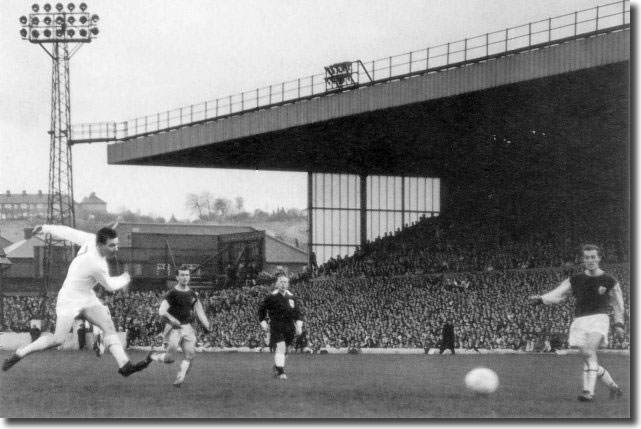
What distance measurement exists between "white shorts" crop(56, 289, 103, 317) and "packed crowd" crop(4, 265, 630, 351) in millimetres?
18788

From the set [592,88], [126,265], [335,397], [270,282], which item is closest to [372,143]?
[270,282]

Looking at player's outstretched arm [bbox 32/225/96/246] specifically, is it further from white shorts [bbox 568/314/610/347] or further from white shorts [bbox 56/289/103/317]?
white shorts [bbox 568/314/610/347]

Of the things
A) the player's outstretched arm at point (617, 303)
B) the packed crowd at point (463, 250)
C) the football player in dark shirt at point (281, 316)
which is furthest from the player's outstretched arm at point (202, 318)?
the packed crowd at point (463, 250)

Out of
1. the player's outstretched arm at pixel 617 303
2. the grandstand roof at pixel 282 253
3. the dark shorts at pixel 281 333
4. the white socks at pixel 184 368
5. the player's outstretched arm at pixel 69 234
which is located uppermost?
the player's outstretched arm at pixel 69 234

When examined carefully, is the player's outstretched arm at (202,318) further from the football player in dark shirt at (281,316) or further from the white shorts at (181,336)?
the football player in dark shirt at (281,316)

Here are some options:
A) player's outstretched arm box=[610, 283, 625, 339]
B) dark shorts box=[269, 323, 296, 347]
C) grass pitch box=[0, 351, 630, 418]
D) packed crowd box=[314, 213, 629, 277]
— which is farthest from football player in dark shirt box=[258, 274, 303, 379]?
packed crowd box=[314, 213, 629, 277]

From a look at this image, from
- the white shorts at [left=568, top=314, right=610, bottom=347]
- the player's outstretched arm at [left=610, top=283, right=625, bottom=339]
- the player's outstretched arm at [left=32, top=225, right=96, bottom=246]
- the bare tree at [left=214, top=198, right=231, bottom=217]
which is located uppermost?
the bare tree at [left=214, top=198, right=231, bottom=217]

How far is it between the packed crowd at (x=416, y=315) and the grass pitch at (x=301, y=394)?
10.8 meters

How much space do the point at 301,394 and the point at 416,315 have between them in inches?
840

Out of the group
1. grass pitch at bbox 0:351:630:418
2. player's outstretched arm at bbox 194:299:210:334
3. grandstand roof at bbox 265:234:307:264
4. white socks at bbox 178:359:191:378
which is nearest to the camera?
grass pitch at bbox 0:351:630:418

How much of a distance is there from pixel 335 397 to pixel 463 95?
71.7 feet

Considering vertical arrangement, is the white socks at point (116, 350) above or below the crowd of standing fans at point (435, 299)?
above

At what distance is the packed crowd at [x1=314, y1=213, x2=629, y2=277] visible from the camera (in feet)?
116

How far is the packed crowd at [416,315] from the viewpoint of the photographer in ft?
106
